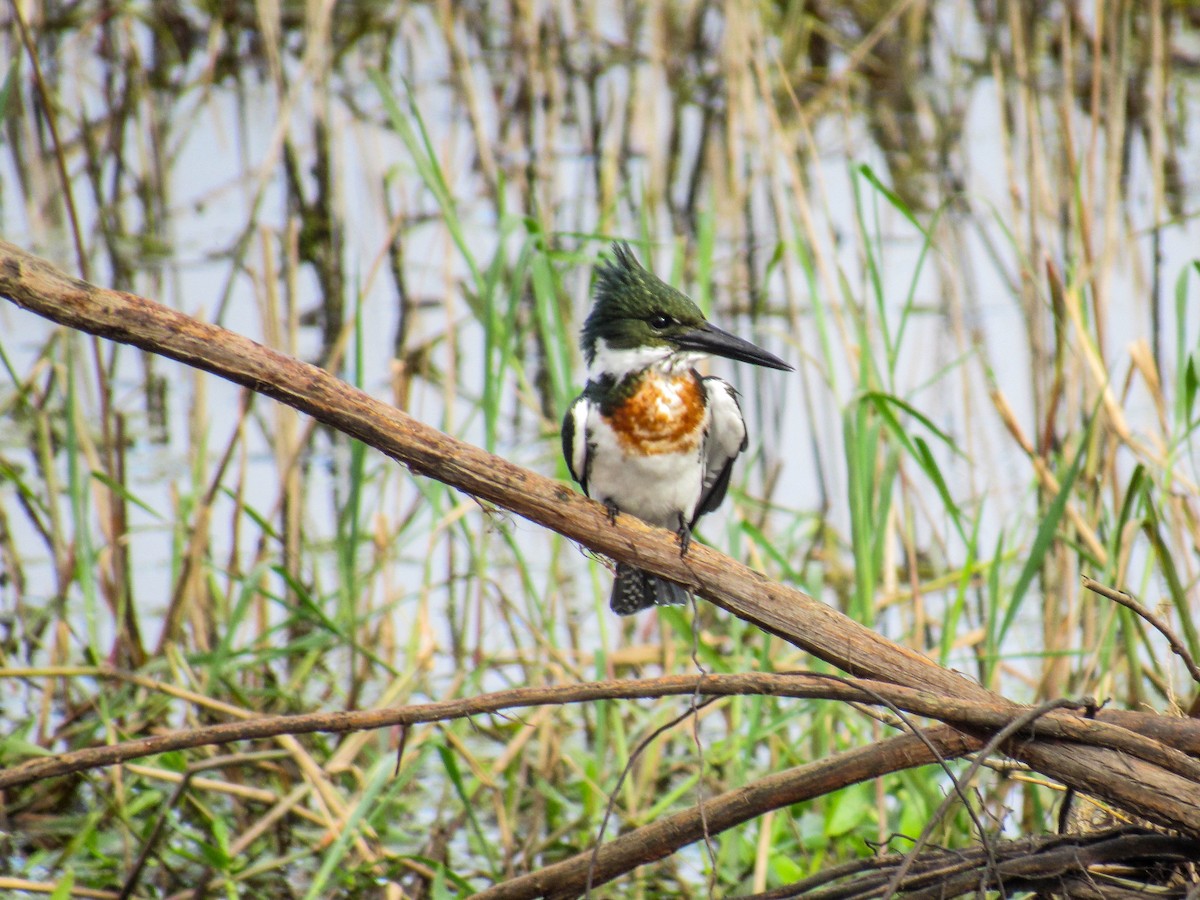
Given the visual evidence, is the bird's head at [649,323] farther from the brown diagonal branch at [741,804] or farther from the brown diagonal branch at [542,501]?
the brown diagonal branch at [741,804]

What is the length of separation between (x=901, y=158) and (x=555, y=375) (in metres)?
3.12

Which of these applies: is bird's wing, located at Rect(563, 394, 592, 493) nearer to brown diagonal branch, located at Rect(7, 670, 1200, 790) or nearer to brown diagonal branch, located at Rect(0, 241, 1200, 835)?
brown diagonal branch, located at Rect(0, 241, 1200, 835)

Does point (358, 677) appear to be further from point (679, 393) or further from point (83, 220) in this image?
point (83, 220)

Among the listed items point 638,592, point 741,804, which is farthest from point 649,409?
point 741,804

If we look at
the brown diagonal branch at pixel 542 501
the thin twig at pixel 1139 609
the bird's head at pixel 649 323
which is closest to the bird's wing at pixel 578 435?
the bird's head at pixel 649 323

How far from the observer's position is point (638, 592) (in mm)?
2980

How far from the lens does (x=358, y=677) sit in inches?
131

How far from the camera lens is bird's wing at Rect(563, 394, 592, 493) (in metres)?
2.85

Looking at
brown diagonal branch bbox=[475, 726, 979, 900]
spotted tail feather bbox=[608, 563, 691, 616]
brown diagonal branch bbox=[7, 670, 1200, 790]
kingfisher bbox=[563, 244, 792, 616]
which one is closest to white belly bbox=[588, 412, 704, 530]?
kingfisher bbox=[563, 244, 792, 616]

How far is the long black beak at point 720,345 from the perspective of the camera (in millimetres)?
2727

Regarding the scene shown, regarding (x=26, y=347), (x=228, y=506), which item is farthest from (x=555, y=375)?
(x=26, y=347)

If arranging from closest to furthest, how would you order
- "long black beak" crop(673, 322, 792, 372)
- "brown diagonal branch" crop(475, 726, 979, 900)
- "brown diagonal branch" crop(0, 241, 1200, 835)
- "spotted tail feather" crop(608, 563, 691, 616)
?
"brown diagonal branch" crop(0, 241, 1200, 835)
"brown diagonal branch" crop(475, 726, 979, 900)
"long black beak" crop(673, 322, 792, 372)
"spotted tail feather" crop(608, 563, 691, 616)

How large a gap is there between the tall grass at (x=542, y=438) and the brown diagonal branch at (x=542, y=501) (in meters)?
0.21

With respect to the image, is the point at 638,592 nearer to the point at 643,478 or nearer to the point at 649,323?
the point at 643,478
